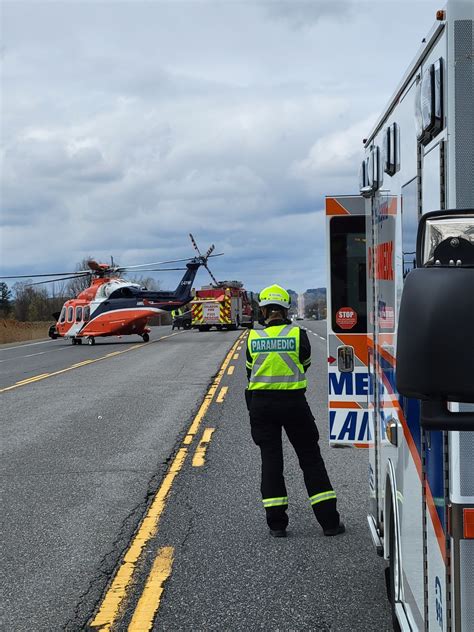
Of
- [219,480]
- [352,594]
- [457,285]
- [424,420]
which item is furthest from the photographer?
[219,480]

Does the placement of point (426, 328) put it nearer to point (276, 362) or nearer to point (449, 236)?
point (449, 236)

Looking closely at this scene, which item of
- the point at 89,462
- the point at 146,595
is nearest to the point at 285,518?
the point at 146,595

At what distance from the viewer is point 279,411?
6.04 meters

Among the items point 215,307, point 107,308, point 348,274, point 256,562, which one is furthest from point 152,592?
point 215,307

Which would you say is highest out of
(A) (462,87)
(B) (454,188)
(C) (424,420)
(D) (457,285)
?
(A) (462,87)

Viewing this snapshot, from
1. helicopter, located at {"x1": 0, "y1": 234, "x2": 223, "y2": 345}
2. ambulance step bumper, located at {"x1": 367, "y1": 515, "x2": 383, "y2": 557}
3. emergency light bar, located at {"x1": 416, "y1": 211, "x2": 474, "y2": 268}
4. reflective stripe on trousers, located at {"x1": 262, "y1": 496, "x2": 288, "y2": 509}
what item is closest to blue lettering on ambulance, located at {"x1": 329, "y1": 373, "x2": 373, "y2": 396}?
reflective stripe on trousers, located at {"x1": 262, "y1": 496, "x2": 288, "y2": 509}

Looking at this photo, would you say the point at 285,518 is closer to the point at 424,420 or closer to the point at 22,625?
the point at 22,625

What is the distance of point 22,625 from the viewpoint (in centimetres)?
443

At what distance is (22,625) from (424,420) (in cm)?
327

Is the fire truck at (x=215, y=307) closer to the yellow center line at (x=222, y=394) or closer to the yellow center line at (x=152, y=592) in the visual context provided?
the yellow center line at (x=222, y=394)

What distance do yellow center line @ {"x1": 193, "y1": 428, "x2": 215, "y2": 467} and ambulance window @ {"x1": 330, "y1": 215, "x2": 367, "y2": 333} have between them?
289cm

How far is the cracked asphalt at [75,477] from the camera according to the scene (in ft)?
16.3

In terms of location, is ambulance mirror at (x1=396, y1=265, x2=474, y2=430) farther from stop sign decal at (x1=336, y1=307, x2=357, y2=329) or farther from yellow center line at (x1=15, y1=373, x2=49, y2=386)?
yellow center line at (x1=15, y1=373, x2=49, y2=386)

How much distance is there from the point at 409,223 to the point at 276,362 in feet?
9.57
